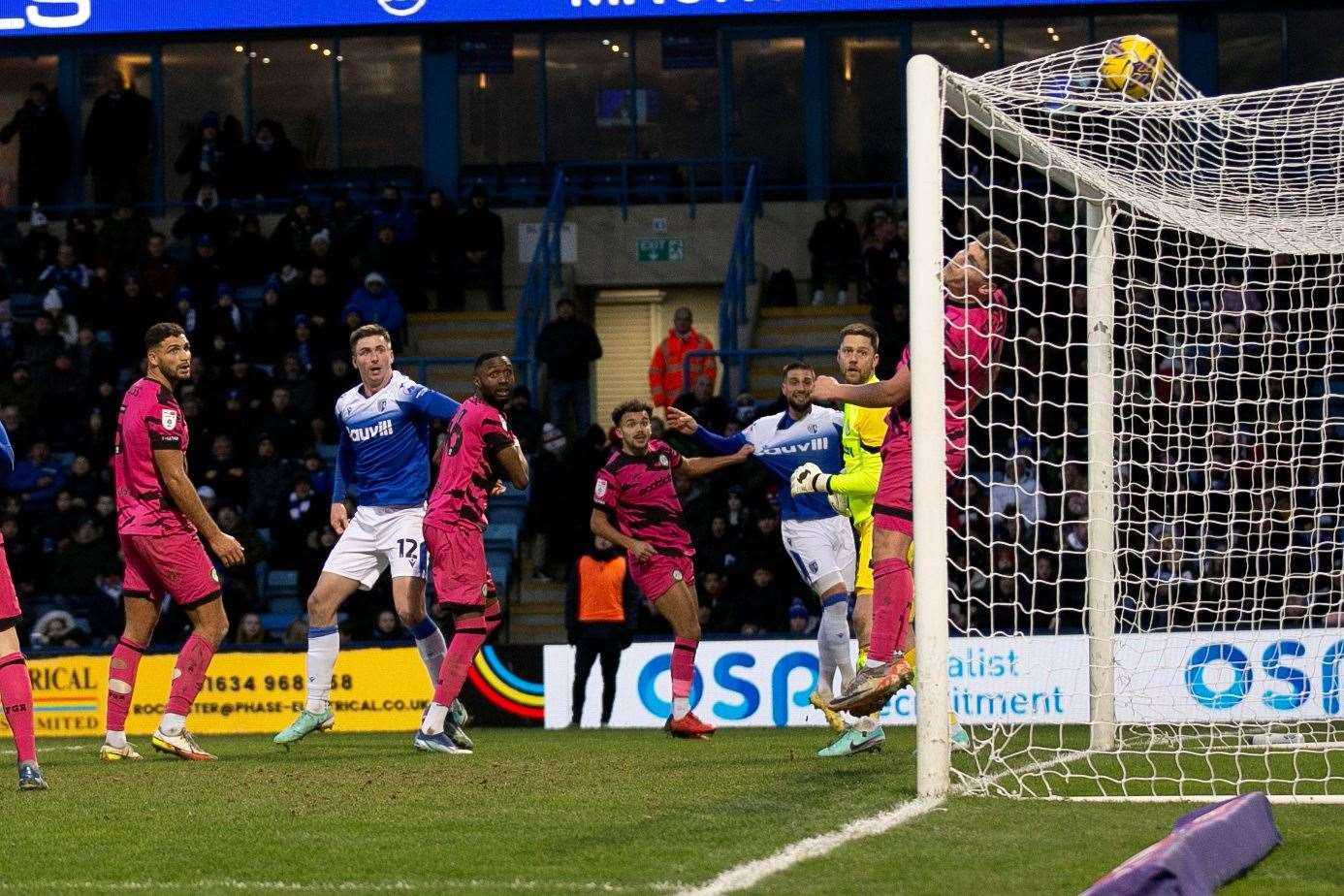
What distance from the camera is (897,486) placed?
30.0 feet

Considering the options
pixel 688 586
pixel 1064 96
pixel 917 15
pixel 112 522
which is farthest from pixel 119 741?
pixel 917 15

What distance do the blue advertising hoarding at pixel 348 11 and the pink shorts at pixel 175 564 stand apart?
38.0ft

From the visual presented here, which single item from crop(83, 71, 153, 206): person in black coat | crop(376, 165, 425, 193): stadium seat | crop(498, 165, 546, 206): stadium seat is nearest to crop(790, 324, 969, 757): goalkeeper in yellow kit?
crop(498, 165, 546, 206): stadium seat

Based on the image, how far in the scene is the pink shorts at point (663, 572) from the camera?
41.1 feet

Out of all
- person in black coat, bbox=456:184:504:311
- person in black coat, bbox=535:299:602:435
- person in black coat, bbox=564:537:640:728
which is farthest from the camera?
person in black coat, bbox=456:184:504:311

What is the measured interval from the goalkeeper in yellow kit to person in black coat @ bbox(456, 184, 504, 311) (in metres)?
12.6

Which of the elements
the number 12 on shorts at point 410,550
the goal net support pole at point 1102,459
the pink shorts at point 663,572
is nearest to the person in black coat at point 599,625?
the pink shorts at point 663,572

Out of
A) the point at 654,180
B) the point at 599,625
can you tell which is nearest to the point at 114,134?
the point at 654,180

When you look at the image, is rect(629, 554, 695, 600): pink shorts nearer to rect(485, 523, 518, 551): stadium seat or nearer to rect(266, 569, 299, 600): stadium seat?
rect(485, 523, 518, 551): stadium seat

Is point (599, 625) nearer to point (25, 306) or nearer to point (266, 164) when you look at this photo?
point (25, 306)

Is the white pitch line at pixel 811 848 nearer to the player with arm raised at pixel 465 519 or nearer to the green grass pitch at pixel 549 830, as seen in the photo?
the green grass pitch at pixel 549 830

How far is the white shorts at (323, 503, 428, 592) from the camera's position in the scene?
1132cm

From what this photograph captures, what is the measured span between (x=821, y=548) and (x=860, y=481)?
6.29ft

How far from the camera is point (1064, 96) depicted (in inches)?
359
